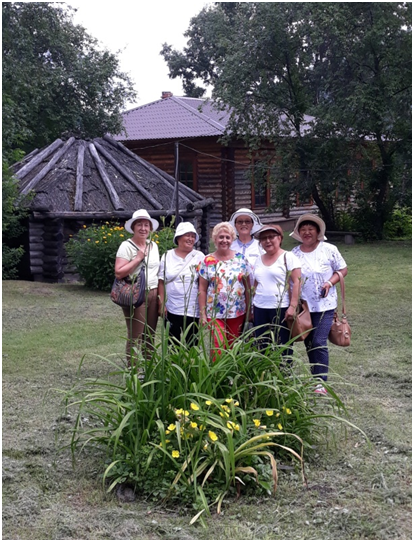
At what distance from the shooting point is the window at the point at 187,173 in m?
25.3

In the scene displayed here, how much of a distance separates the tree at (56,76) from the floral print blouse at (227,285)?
1275cm

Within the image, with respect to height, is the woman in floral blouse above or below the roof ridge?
below

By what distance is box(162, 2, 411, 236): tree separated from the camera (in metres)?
19.7

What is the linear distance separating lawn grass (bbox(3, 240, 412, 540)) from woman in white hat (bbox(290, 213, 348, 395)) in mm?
504

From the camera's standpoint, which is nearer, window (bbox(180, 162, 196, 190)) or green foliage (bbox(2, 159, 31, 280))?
green foliage (bbox(2, 159, 31, 280))

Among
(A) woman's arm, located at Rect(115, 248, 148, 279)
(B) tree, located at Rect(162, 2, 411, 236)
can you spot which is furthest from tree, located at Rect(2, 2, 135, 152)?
(A) woman's arm, located at Rect(115, 248, 148, 279)

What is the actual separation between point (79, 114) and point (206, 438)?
693 inches

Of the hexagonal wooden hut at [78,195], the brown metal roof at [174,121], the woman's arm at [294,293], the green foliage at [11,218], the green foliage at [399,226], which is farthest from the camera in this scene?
the brown metal roof at [174,121]

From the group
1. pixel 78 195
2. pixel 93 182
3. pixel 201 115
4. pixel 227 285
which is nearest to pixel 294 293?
pixel 227 285

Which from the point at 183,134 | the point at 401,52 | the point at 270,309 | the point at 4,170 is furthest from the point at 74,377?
the point at 183,134

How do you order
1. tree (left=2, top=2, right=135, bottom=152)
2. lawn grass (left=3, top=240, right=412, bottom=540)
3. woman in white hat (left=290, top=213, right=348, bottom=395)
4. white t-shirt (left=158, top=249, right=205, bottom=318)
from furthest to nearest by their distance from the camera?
tree (left=2, top=2, right=135, bottom=152), woman in white hat (left=290, top=213, right=348, bottom=395), white t-shirt (left=158, top=249, right=205, bottom=318), lawn grass (left=3, top=240, right=412, bottom=540)

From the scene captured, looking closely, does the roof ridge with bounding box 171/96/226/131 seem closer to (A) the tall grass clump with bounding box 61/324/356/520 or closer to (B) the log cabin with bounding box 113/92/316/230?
(B) the log cabin with bounding box 113/92/316/230

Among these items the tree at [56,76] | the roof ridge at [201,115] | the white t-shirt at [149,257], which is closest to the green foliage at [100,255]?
the tree at [56,76]

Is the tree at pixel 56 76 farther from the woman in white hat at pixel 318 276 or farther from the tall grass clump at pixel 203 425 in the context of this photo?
the tall grass clump at pixel 203 425
